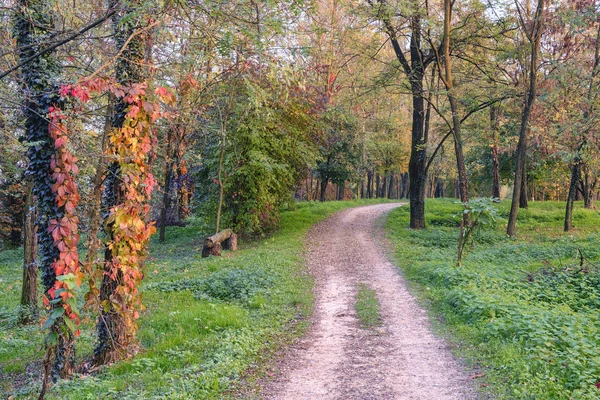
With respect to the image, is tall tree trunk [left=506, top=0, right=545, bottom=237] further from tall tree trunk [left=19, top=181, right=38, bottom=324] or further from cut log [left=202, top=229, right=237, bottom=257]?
tall tree trunk [left=19, top=181, right=38, bottom=324]

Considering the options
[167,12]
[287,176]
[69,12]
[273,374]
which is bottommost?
[273,374]

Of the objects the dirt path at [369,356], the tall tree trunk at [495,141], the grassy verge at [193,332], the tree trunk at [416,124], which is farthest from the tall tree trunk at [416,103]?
the dirt path at [369,356]

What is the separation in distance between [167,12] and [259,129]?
497 inches

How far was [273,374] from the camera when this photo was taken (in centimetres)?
592

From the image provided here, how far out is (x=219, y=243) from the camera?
53.1ft

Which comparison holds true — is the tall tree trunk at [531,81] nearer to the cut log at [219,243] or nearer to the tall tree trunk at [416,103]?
the tall tree trunk at [416,103]

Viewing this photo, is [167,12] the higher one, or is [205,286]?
[167,12]

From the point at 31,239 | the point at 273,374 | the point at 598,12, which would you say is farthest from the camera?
the point at 598,12

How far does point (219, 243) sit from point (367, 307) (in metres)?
8.29

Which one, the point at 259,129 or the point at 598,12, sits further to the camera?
the point at 259,129

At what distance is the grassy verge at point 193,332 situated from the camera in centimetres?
532

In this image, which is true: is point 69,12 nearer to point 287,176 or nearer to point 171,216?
point 287,176

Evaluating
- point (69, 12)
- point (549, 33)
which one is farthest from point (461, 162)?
point (69, 12)

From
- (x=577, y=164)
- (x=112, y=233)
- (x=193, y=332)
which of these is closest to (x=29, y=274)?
(x=193, y=332)
